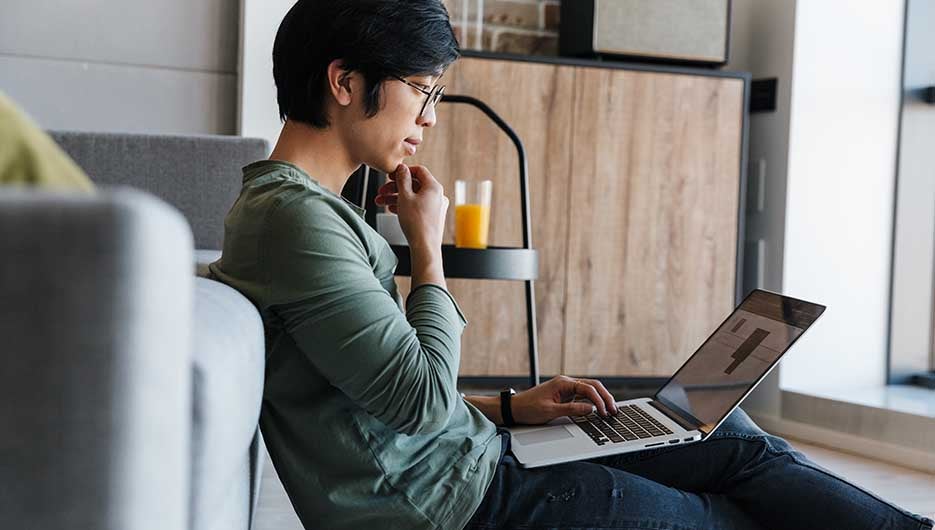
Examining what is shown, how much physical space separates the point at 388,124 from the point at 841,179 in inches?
97.9

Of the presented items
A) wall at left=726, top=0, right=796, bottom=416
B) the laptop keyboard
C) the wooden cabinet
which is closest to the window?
wall at left=726, top=0, right=796, bottom=416

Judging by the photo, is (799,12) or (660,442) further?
(799,12)

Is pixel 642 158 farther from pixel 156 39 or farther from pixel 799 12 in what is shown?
pixel 156 39

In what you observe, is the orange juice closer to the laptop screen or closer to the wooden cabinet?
the laptop screen

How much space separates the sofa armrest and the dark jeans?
0.68 meters

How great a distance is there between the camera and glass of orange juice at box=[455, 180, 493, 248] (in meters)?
2.11

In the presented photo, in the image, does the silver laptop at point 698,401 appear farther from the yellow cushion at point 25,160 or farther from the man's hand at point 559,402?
the yellow cushion at point 25,160

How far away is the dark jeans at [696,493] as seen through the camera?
1.11 m

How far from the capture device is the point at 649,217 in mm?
3219

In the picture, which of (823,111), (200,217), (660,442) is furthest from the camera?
(823,111)

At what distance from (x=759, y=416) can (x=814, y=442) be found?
0.84 feet

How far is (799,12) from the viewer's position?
3246 millimetres

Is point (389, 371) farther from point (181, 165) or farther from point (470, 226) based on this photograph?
point (181, 165)

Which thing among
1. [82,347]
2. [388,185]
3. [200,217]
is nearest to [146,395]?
[82,347]
